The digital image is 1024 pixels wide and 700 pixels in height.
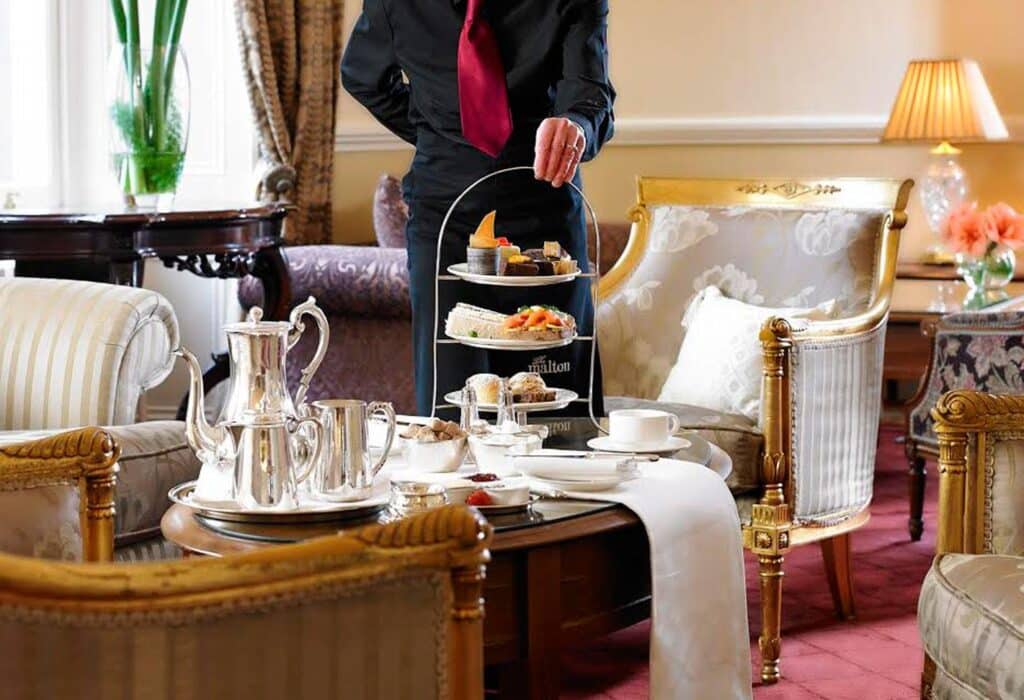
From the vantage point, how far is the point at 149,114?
4375 mm

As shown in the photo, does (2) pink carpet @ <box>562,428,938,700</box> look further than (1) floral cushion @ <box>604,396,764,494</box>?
No

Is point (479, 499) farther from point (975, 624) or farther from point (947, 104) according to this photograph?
point (947, 104)

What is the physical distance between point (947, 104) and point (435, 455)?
3.90m

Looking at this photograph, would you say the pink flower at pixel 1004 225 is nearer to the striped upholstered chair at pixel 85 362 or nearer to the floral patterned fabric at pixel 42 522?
the striped upholstered chair at pixel 85 362

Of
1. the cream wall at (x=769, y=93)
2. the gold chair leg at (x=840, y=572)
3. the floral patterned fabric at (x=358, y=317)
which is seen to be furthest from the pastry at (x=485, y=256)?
the cream wall at (x=769, y=93)

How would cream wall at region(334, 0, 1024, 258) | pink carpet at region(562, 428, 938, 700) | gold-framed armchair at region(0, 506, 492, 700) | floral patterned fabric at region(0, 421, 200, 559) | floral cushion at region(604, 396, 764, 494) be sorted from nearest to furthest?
gold-framed armchair at region(0, 506, 492, 700) < floral patterned fabric at region(0, 421, 200, 559) < pink carpet at region(562, 428, 938, 700) < floral cushion at region(604, 396, 764, 494) < cream wall at region(334, 0, 1024, 258)

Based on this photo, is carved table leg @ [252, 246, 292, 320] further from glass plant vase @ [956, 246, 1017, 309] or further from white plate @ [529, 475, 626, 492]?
white plate @ [529, 475, 626, 492]

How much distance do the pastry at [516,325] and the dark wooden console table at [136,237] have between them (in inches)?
67.4

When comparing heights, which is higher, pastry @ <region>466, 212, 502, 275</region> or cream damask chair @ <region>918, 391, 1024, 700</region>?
pastry @ <region>466, 212, 502, 275</region>

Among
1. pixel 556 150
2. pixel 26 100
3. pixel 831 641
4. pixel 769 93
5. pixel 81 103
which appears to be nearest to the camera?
pixel 556 150

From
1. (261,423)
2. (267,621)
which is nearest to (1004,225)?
(261,423)

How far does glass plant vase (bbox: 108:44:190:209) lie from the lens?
4348 millimetres

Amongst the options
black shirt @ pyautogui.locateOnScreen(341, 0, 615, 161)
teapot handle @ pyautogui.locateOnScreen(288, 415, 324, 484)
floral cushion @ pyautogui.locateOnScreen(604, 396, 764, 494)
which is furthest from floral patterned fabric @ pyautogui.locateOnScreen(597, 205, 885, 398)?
teapot handle @ pyautogui.locateOnScreen(288, 415, 324, 484)

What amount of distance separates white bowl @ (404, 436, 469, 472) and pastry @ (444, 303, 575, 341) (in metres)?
0.27
